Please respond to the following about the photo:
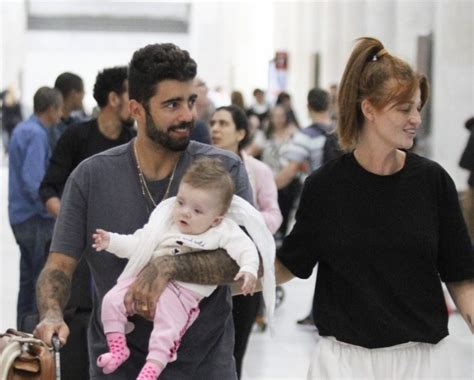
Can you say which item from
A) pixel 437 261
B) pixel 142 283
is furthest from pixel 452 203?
pixel 142 283

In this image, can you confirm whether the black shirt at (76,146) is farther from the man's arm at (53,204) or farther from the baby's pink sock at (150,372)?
the baby's pink sock at (150,372)

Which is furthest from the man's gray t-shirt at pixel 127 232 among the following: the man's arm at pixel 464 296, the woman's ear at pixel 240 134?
the woman's ear at pixel 240 134

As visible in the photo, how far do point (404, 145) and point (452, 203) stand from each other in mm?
240

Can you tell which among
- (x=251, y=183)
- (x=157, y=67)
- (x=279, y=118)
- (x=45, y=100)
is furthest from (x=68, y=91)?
(x=157, y=67)

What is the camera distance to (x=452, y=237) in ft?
11.4

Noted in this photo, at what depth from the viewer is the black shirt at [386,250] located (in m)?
3.42

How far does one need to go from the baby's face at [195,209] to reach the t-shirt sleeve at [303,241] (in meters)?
0.39

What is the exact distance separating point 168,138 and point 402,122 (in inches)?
27.5

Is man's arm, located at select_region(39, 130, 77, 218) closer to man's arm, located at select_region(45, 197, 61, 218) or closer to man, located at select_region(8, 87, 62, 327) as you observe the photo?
man's arm, located at select_region(45, 197, 61, 218)

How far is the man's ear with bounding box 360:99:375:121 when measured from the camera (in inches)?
137

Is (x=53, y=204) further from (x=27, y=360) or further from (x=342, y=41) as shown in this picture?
(x=342, y=41)

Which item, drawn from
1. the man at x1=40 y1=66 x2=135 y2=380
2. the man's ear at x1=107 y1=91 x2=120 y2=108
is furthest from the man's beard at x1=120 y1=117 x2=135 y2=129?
the man's ear at x1=107 y1=91 x2=120 y2=108

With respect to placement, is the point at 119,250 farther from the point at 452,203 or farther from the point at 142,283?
the point at 452,203

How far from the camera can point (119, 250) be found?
3277 mm
